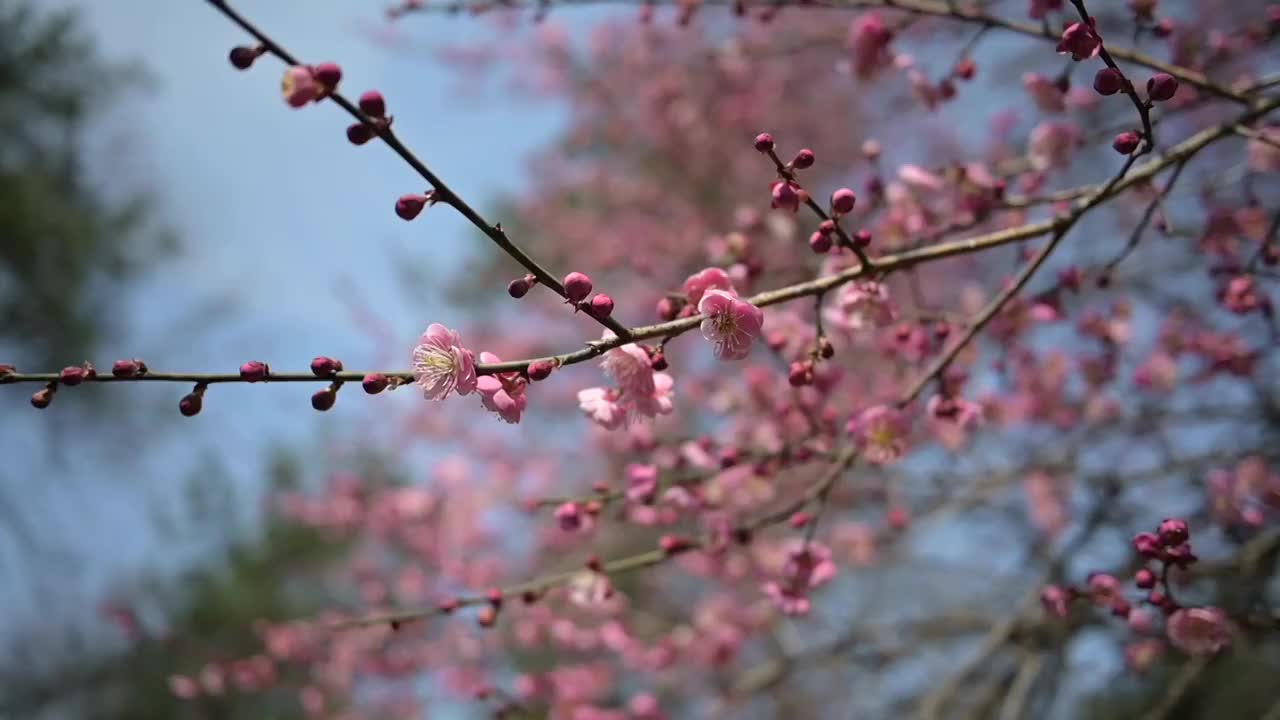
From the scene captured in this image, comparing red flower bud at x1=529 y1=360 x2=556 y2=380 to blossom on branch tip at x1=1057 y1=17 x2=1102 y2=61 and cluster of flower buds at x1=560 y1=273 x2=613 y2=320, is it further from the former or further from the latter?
blossom on branch tip at x1=1057 y1=17 x2=1102 y2=61

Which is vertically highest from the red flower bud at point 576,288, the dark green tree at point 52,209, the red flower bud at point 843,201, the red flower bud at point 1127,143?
the dark green tree at point 52,209

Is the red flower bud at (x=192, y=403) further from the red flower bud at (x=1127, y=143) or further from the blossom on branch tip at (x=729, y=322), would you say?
the red flower bud at (x=1127, y=143)

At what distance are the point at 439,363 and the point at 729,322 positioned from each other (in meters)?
0.40

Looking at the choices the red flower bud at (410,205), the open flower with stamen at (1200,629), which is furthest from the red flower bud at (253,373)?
the open flower with stamen at (1200,629)

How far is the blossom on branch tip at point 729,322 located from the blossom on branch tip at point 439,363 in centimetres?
32

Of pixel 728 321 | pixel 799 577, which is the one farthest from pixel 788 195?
pixel 799 577

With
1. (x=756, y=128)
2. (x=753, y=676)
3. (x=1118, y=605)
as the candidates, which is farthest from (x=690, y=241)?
(x=1118, y=605)

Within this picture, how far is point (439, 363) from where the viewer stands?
1146mm

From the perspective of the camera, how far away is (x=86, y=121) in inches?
223

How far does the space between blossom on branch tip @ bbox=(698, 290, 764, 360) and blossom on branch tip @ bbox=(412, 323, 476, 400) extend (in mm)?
323

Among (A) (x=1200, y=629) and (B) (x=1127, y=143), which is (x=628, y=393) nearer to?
(B) (x=1127, y=143)

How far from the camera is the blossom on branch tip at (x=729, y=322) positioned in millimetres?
1168

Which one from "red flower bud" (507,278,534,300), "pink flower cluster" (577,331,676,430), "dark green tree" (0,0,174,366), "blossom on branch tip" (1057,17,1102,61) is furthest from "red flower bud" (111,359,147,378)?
"dark green tree" (0,0,174,366)

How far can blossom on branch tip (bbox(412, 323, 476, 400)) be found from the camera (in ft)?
3.67
